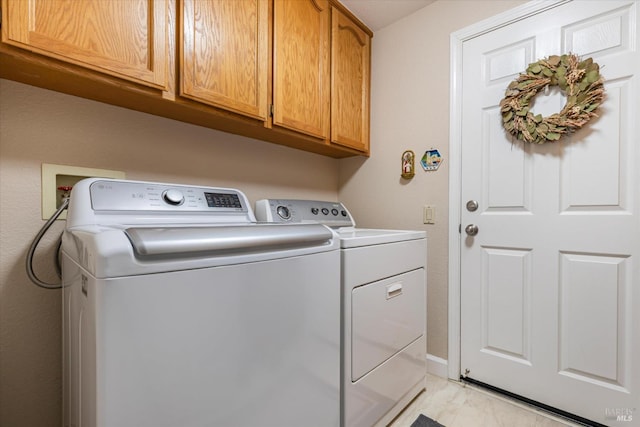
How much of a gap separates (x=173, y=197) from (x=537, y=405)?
6.56ft

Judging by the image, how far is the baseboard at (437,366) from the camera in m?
1.75

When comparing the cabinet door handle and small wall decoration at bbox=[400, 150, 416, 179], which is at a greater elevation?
small wall decoration at bbox=[400, 150, 416, 179]

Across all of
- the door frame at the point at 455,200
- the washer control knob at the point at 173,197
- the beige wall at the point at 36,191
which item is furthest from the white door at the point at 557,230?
the beige wall at the point at 36,191

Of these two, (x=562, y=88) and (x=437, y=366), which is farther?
(x=437, y=366)

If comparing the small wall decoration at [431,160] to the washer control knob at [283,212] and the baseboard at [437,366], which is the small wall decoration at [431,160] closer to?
the washer control knob at [283,212]

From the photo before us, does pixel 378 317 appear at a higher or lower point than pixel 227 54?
lower

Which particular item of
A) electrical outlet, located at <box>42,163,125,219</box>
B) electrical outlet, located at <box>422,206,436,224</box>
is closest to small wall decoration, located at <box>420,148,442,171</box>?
electrical outlet, located at <box>422,206,436,224</box>

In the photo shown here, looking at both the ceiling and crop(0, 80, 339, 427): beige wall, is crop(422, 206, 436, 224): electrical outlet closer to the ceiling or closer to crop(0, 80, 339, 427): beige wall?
the ceiling

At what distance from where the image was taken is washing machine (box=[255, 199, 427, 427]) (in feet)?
3.62

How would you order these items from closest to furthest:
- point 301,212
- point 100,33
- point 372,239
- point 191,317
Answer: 1. point 191,317
2. point 100,33
3. point 372,239
4. point 301,212

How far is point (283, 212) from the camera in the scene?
1.55 meters

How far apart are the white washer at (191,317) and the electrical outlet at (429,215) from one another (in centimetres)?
100

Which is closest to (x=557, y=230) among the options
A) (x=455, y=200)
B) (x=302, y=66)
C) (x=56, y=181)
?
(x=455, y=200)

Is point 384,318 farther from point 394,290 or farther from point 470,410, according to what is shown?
point 470,410
